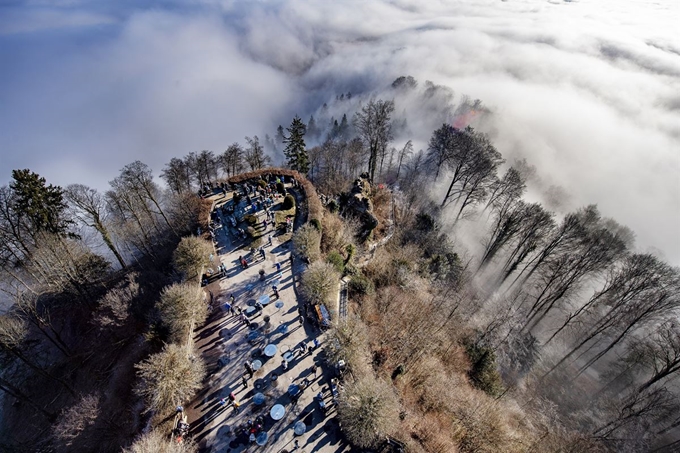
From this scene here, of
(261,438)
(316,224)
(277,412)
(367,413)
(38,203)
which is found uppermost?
(38,203)

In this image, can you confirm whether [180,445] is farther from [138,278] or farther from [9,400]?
[9,400]

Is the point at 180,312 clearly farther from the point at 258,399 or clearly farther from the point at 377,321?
the point at 377,321

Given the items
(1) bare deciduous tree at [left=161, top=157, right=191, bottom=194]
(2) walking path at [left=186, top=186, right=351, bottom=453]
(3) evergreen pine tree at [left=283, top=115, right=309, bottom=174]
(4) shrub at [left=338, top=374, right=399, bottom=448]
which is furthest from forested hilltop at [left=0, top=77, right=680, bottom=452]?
(2) walking path at [left=186, top=186, right=351, bottom=453]

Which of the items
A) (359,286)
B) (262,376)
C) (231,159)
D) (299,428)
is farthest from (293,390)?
(231,159)

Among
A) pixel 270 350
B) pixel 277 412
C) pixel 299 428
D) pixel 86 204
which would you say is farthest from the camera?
pixel 86 204

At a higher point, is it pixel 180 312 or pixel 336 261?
pixel 180 312

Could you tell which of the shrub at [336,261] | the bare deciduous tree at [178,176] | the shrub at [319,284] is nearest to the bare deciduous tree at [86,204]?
the bare deciduous tree at [178,176]

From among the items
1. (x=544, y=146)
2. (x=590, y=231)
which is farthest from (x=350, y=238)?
(x=544, y=146)
